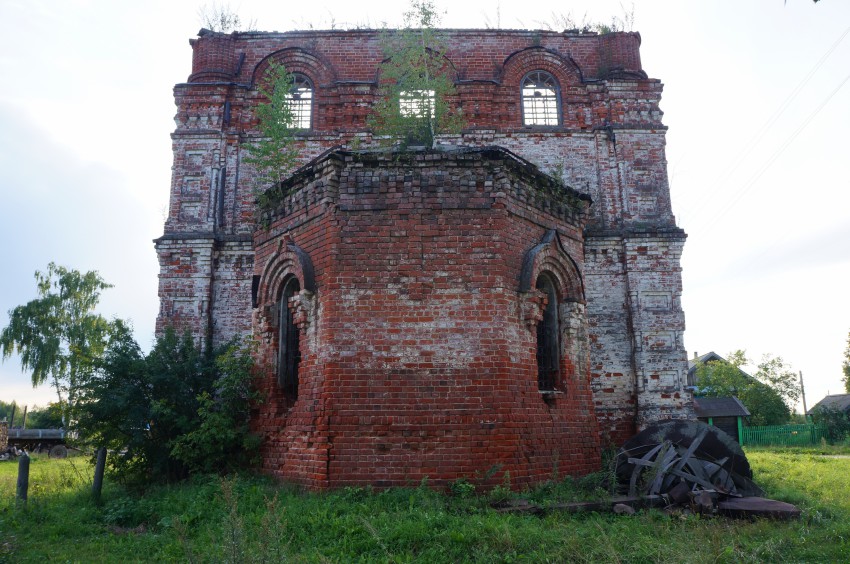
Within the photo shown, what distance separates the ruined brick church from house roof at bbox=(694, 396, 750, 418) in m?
15.5

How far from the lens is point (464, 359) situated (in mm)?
7383

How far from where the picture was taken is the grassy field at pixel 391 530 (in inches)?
209

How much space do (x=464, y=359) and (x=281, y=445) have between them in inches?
115

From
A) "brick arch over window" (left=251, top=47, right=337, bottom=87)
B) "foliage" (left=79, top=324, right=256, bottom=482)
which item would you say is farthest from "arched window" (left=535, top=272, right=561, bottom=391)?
"brick arch over window" (left=251, top=47, right=337, bottom=87)

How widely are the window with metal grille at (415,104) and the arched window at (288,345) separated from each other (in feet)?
12.3

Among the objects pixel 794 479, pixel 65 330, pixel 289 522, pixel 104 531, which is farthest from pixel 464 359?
pixel 65 330

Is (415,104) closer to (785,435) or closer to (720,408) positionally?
→ (720,408)

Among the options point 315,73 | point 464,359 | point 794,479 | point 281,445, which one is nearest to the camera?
point 464,359

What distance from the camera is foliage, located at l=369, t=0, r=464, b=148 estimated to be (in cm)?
1030

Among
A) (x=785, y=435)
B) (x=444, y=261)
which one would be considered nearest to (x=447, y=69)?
(x=444, y=261)

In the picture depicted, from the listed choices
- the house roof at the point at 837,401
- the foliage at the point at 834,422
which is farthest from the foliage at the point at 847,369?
the foliage at the point at 834,422

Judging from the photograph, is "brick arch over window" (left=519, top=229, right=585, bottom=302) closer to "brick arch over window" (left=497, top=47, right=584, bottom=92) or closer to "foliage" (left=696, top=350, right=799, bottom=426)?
"brick arch over window" (left=497, top=47, right=584, bottom=92)

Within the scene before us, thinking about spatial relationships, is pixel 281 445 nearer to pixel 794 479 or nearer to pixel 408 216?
pixel 408 216

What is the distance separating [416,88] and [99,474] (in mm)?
8703
